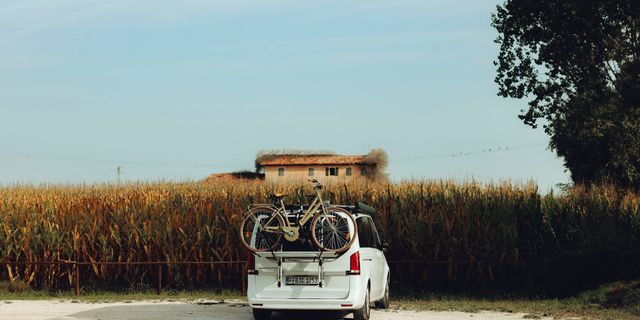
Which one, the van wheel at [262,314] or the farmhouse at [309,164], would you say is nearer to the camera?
the van wheel at [262,314]

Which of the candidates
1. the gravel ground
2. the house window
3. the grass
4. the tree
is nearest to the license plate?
the gravel ground

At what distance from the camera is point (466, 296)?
2289cm

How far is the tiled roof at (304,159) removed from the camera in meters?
86.2

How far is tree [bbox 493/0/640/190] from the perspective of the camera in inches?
1453

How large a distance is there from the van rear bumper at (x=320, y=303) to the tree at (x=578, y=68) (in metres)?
24.9

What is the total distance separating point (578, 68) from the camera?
3859 cm

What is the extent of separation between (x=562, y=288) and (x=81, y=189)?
2897cm

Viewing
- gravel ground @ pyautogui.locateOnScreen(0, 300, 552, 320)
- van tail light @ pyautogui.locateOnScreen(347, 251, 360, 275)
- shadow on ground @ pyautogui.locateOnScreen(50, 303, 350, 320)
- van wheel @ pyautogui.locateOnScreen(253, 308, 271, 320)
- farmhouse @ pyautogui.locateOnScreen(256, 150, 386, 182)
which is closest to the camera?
van tail light @ pyautogui.locateOnScreen(347, 251, 360, 275)

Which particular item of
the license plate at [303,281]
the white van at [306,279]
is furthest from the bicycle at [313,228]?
the license plate at [303,281]

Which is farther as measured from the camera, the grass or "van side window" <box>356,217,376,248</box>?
the grass

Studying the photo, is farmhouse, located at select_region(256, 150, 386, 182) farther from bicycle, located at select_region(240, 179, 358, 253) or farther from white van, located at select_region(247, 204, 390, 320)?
white van, located at select_region(247, 204, 390, 320)

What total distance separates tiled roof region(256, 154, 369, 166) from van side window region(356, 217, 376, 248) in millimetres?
68400

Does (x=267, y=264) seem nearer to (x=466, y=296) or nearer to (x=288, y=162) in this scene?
(x=466, y=296)

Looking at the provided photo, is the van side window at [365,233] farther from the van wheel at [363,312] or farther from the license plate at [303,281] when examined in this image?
the license plate at [303,281]
